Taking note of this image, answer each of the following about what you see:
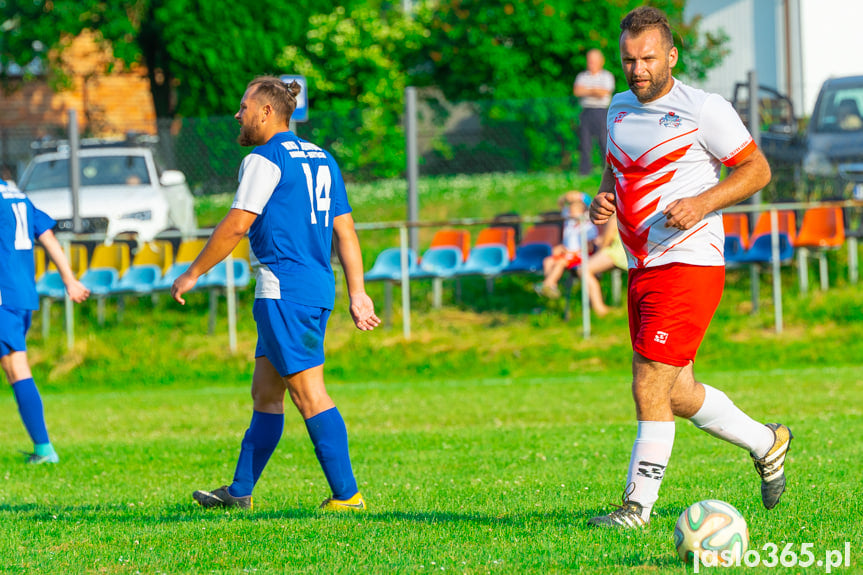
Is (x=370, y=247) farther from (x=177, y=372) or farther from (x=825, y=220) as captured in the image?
(x=825, y=220)

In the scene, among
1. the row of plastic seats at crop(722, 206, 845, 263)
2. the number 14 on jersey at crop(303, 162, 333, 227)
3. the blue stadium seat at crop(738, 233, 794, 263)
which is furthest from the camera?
the row of plastic seats at crop(722, 206, 845, 263)

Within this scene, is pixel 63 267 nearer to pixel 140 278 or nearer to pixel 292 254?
pixel 292 254

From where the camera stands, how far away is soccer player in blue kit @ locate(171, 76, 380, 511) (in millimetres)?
5551

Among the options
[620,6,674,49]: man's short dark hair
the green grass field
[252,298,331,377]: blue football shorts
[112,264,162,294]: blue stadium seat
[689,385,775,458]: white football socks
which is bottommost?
the green grass field

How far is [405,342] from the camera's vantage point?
14641 millimetres

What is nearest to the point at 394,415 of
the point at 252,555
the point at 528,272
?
the point at 528,272

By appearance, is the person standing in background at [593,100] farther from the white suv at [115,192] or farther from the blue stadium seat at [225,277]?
the white suv at [115,192]

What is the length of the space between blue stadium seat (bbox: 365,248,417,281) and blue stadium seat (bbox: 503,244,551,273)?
1221 millimetres

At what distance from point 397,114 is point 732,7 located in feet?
43.3

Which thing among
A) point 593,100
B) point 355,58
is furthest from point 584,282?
point 355,58

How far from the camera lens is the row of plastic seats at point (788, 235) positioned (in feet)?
48.1

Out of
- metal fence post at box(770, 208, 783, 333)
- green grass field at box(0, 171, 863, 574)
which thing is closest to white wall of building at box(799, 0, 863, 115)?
green grass field at box(0, 171, 863, 574)

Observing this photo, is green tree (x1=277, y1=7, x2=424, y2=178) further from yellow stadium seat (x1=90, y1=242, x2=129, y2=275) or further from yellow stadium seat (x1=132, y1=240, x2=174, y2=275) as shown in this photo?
yellow stadium seat (x1=90, y1=242, x2=129, y2=275)

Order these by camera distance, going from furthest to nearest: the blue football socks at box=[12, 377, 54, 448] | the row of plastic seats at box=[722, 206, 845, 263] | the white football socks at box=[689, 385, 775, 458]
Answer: the row of plastic seats at box=[722, 206, 845, 263]
the blue football socks at box=[12, 377, 54, 448]
the white football socks at box=[689, 385, 775, 458]
